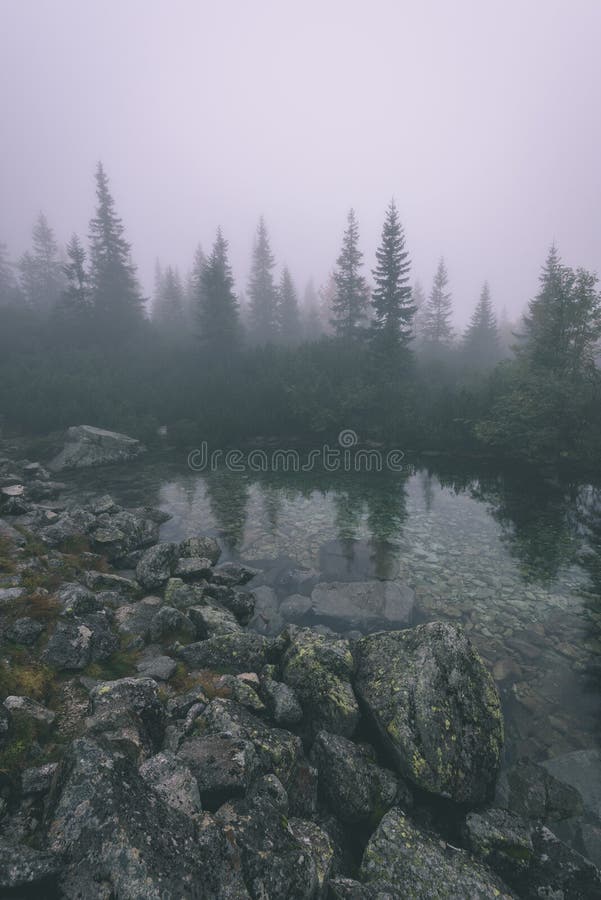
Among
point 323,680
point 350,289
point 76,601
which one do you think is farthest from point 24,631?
point 350,289

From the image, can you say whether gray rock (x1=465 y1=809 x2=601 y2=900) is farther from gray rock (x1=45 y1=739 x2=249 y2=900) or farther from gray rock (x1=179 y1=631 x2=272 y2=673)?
gray rock (x1=179 y1=631 x2=272 y2=673)

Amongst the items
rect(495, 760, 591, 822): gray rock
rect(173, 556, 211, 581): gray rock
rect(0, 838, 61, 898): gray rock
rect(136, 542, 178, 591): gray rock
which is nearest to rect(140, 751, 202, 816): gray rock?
rect(0, 838, 61, 898): gray rock

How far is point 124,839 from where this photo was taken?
233cm

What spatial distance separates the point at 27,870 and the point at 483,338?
2138 inches

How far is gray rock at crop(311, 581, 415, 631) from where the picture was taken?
721 cm

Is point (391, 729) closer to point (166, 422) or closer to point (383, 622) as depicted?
point (383, 622)

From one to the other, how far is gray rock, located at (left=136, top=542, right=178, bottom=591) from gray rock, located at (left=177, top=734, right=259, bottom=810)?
4.12 meters

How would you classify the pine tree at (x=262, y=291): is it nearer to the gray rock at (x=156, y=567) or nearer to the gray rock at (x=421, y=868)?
the gray rock at (x=156, y=567)

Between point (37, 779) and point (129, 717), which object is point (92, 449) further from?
point (37, 779)

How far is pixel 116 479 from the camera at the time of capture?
15984 millimetres

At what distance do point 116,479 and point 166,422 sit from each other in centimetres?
855

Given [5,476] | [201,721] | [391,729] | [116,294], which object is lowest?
[391,729]

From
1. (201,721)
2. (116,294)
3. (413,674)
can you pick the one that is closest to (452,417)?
(413,674)

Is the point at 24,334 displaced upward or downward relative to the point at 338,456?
upward
